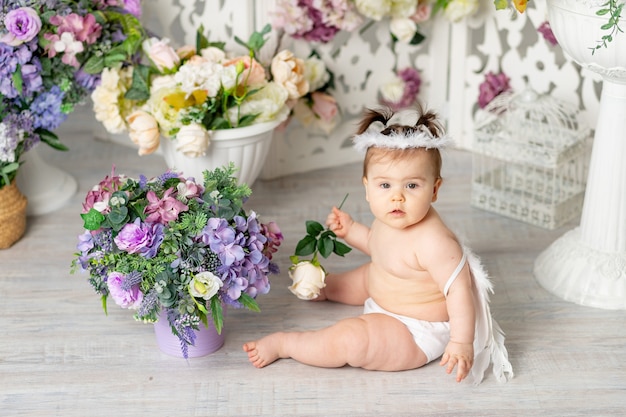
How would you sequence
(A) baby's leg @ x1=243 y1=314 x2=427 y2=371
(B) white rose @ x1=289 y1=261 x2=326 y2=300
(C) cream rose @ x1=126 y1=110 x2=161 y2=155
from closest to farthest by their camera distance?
(A) baby's leg @ x1=243 y1=314 x2=427 y2=371, (B) white rose @ x1=289 y1=261 x2=326 y2=300, (C) cream rose @ x1=126 y1=110 x2=161 y2=155

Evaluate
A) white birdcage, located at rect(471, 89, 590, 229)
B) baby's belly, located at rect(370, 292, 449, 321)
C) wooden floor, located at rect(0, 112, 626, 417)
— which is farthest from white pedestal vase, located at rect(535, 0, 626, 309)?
baby's belly, located at rect(370, 292, 449, 321)

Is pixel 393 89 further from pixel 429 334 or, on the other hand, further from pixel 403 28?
pixel 429 334

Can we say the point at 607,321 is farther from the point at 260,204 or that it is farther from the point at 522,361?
the point at 260,204

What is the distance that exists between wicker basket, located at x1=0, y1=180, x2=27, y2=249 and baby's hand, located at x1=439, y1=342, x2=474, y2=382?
1.29 metres

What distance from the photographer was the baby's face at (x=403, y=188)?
2.14 m

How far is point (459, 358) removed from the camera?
82.9 inches

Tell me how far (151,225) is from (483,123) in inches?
49.8

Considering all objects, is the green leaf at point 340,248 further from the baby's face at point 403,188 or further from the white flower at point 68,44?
the white flower at point 68,44

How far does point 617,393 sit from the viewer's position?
214 cm

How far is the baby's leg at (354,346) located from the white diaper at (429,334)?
12 millimetres

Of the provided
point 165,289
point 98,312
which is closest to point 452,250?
point 165,289

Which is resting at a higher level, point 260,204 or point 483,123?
point 483,123

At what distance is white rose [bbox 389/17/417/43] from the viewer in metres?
3.08

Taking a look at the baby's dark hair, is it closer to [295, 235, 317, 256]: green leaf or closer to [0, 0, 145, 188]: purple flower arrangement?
[295, 235, 317, 256]: green leaf
